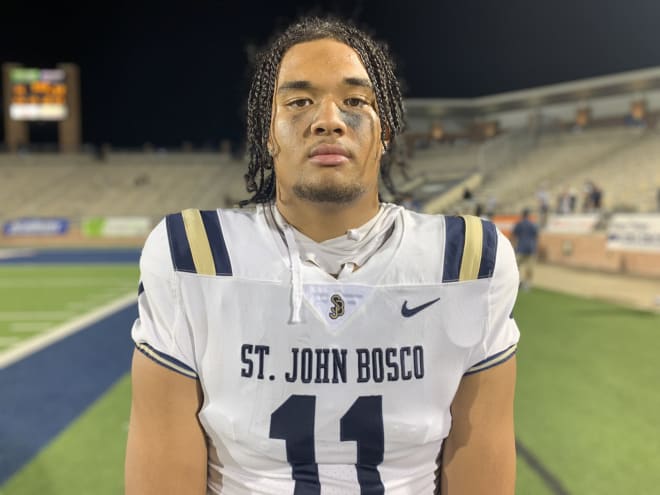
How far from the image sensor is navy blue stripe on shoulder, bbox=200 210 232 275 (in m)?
1.09

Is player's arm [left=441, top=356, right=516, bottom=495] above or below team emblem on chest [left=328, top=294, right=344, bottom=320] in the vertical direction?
below

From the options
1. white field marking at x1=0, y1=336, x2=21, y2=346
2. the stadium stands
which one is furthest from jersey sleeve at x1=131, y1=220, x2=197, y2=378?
the stadium stands

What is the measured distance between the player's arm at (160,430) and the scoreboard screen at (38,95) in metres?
28.7

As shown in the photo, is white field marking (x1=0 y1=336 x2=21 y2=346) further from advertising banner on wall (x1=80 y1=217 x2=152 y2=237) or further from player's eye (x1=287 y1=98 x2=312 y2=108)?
advertising banner on wall (x1=80 y1=217 x2=152 y2=237)

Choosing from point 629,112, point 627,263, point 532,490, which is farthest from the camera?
point 629,112

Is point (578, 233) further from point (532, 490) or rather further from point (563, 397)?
point (532, 490)

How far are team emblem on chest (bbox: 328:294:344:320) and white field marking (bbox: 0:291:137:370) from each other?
14.4ft

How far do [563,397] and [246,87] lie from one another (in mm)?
3287

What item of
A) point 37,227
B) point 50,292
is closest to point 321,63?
point 50,292

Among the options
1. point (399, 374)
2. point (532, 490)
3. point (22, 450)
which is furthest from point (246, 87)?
point (22, 450)

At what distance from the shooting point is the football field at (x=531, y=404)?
2.63 m

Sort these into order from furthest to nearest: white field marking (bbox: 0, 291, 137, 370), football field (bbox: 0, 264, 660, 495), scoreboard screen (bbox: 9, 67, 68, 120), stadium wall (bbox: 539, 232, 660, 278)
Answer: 1. scoreboard screen (bbox: 9, 67, 68, 120)
2. stadium wall (bbox: 539, 232, 660, 278)
3. white field marking (bbox: 0, 291, 137, 370)
4. football field (bbox: 0, 264, 660, 495)

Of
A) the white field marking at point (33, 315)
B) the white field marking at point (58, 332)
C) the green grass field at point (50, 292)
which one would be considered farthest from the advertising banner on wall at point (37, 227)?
the white field marking at point (33, 315)

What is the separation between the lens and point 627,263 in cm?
987
